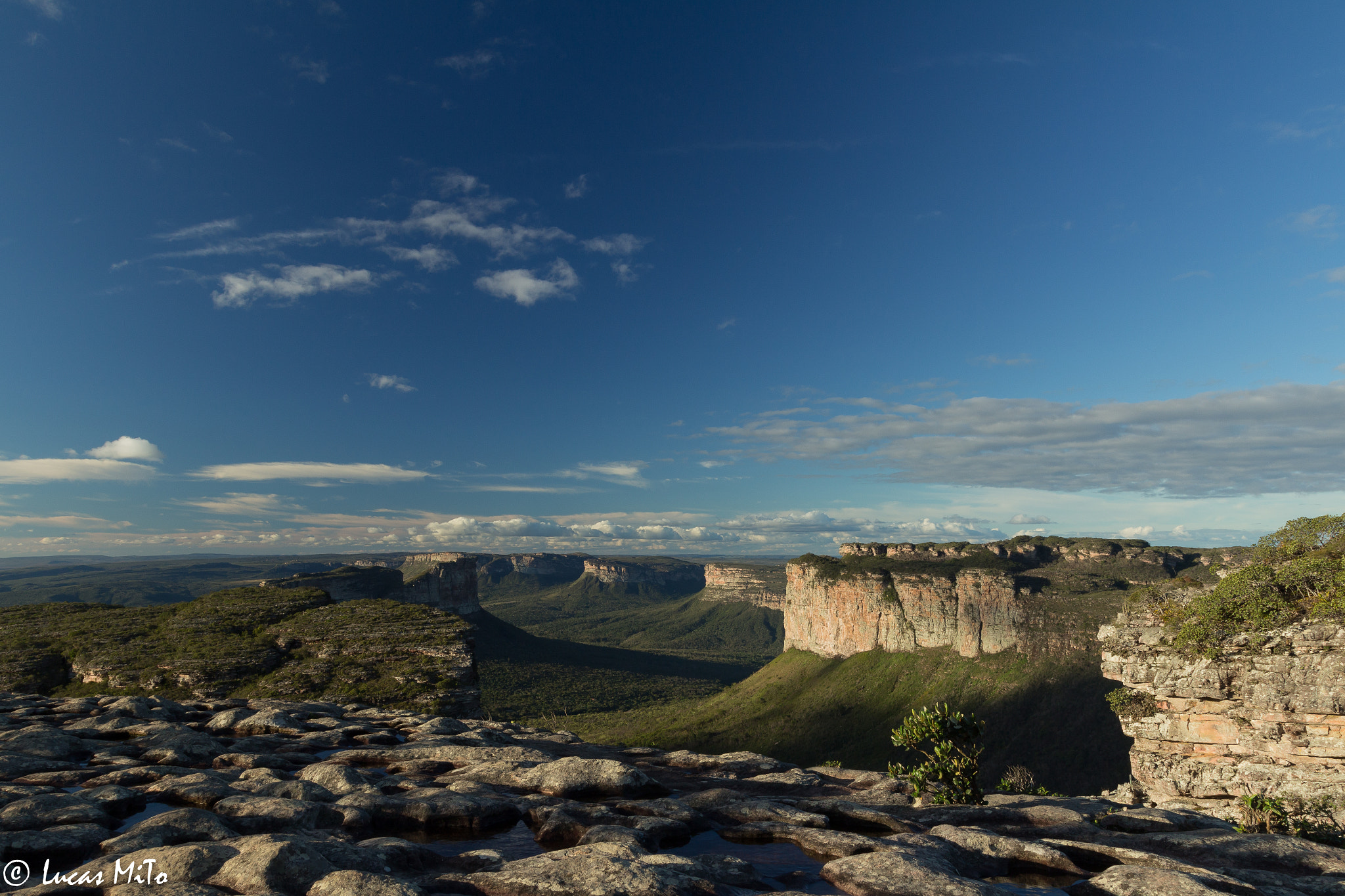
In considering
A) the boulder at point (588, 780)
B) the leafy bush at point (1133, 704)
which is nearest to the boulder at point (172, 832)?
the boulder at point (588, 780)

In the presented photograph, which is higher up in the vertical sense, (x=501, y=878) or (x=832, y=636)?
(x=501, y=878)

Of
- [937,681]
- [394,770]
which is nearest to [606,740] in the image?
[937,681]

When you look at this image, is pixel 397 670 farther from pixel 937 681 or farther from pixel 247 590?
pixel 937 681

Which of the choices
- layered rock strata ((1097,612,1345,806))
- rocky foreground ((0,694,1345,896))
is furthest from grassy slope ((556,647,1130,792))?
rocky foreground ((0,694,1345,896))

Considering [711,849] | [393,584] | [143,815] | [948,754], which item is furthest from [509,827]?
[393,584]

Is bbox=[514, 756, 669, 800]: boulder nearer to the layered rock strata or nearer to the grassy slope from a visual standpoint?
the layered rock strata

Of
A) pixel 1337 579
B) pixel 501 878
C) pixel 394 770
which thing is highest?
pixel 1337 579

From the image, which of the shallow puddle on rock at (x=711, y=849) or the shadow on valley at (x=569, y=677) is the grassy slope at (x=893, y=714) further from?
the shallow puddle on rock at (x=711, y=849)

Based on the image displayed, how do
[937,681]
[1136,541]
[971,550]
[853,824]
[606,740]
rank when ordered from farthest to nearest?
1. [971,550]
2. [1136,541]
3. [937,681]
4. [606,740]
5. [853,824]
